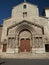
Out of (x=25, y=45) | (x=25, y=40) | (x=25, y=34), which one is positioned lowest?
(x=25, y=45)

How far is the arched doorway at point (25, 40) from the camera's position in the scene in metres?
20.4

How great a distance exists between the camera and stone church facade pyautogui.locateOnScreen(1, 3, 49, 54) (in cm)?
1938

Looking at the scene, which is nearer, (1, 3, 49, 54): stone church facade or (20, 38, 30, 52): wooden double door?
(1, 3, 49, 54): stone church facade

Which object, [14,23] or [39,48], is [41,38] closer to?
[39,48]

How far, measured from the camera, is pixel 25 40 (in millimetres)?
20844

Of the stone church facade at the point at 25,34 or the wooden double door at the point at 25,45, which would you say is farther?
the wooden double door at the point at 25,45

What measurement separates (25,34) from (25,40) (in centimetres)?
111

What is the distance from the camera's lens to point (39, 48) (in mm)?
19031

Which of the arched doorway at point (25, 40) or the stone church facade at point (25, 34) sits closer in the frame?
the stone church facade at point (25, 34)

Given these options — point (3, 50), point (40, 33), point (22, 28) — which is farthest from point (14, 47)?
point (40, 33)

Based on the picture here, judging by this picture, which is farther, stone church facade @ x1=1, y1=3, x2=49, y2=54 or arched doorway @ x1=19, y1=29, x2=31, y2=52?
arched doorway @ x1=19, y1=29, x2=31, y2=52

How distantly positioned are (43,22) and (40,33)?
7.97 ft

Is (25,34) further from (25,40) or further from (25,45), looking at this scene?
(25,45)

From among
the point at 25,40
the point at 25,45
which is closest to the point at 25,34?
the point at 25,40
